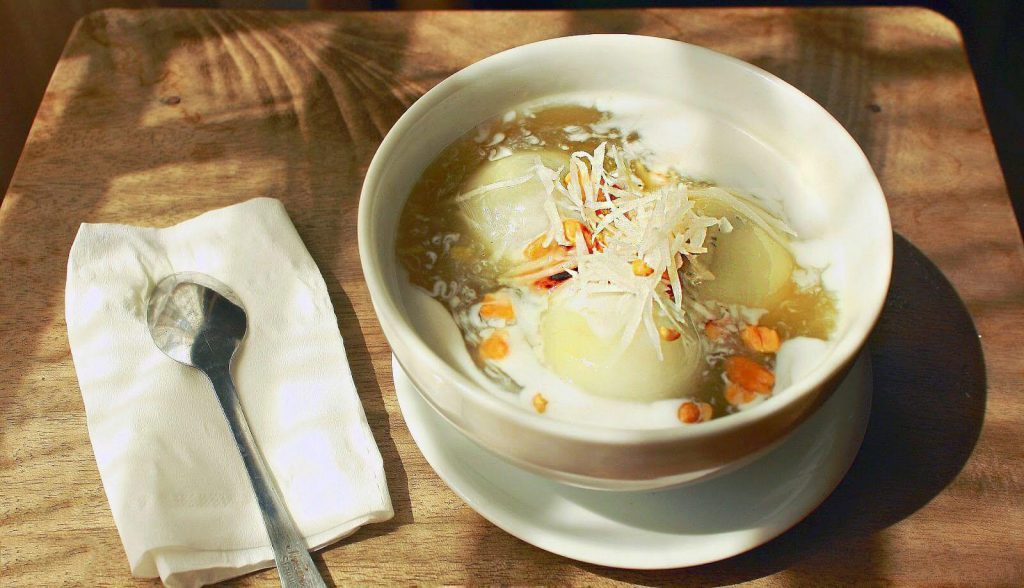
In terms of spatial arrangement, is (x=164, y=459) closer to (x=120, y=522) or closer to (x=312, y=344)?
(x=120, y=522)

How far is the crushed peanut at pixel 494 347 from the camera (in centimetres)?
83

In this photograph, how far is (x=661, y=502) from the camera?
2.78 feet

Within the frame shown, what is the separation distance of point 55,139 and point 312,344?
0.51 meters

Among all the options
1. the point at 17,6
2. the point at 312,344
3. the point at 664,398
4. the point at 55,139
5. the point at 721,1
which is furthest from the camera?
the point at 721,1

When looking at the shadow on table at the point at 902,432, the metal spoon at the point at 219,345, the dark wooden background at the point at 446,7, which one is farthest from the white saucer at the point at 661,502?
the dark wooden background at the point at 446,7

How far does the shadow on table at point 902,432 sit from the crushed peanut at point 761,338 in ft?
0.54

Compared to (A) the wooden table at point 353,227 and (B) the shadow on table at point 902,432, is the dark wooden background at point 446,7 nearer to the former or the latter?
(A) the wooden table at point 353,227

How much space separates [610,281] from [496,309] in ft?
0.35

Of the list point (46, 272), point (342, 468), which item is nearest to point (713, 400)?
point (342, 468)

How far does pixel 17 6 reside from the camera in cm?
215

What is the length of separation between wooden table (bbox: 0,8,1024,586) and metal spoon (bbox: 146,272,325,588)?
48 mm

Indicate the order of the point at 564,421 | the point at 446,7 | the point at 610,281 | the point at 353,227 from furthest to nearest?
the point at 446,7, the point at 353,227, the point at 610,281, the point at 564,421

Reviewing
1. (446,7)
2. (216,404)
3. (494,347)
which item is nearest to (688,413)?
(494,347)

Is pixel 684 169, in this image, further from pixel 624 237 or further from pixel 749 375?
pixel 749 375
